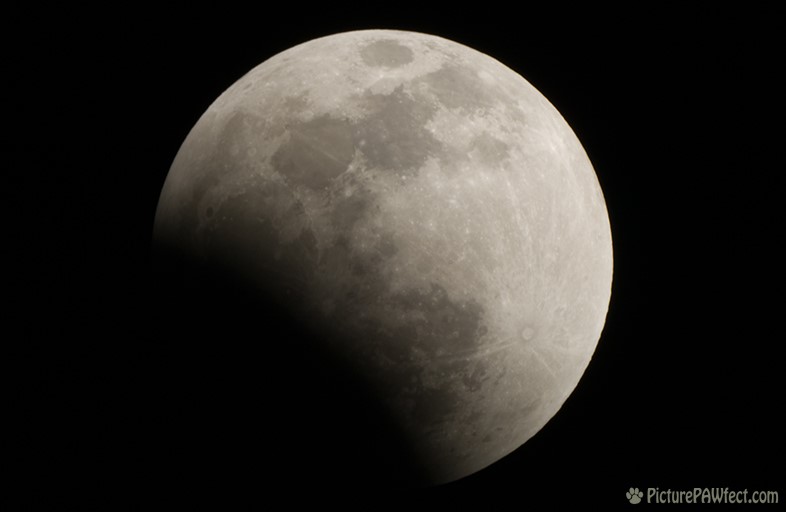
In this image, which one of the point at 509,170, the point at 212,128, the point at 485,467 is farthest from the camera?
the point at 485,467

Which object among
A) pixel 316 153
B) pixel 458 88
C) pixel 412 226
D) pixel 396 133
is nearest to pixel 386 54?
pixel 458 88

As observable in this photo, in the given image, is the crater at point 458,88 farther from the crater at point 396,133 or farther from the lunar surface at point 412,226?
the crater at point 396,133

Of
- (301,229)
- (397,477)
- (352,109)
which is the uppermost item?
(352,109)

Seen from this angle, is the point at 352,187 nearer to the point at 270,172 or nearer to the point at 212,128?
the point at 270,172

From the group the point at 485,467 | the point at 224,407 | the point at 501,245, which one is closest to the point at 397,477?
the point at 485,467

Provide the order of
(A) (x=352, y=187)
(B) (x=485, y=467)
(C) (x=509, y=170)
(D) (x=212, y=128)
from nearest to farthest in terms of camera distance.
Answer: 1. (A) (x=352, y=187)
2. (C) (x=509, y=170)
3. (D) (x=212, y=128)
4. (B) (x=485, y=467)

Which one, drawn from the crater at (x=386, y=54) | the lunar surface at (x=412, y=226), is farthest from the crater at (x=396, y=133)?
the crater at (x=386, y=54)

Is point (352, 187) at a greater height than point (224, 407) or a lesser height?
greater
